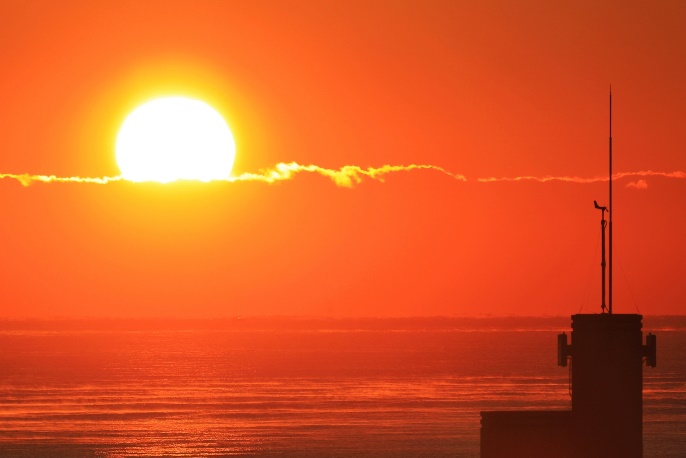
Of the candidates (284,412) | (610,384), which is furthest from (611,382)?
(284,412)

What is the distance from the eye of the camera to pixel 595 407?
3203 centimetres

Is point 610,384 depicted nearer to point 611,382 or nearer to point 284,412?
point 611,382

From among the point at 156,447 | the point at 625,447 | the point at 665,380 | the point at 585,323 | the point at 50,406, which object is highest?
the point at 665,380

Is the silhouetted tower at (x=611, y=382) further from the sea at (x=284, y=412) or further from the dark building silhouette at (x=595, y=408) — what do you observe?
the sea at (x=284, y=412)

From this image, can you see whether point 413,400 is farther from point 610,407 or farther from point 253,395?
point 610,407

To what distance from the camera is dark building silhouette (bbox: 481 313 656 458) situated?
31891 millimetres

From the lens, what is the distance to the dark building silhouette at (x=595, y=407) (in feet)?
105

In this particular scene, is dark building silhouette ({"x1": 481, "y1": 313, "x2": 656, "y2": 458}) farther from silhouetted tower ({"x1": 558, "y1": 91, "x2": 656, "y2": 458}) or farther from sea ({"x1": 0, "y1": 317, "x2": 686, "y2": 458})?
sea ({"x1": 0, "y1": 317, "x2": 686, "y2": 458})

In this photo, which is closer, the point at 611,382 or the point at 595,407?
the point at 611,382

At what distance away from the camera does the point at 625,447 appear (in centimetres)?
3183

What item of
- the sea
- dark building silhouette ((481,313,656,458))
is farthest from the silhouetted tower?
the sea

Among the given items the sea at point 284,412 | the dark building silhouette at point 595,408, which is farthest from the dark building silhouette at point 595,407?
the sea at point 284,412

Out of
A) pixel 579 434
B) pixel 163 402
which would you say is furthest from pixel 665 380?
pixel 579 434

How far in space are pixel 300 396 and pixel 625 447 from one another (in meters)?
122
